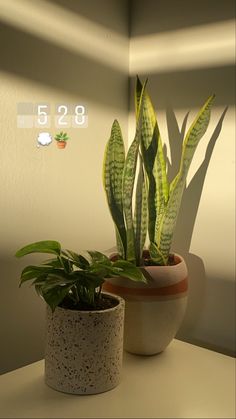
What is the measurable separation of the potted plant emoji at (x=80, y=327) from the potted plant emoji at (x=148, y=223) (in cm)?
11

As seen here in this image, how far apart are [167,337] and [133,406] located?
0.22 m

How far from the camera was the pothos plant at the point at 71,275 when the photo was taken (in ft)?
2.83

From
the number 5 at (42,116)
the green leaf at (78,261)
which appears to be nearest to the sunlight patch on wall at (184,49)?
the number 5 at (42,116)

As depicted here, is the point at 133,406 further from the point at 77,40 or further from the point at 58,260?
the point at 77,40

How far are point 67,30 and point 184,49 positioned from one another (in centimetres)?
28

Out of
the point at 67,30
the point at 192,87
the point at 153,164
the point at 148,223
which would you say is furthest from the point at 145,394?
the point at 67,30

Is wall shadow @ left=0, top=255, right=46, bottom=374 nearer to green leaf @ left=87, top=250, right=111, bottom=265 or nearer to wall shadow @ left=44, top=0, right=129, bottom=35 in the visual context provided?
green leaf @ left=87, top=250, right=111, bottom=265

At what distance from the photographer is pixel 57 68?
1.13 m

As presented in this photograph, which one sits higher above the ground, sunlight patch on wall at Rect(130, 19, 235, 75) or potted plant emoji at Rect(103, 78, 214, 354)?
sunlight patch on wall at Rect(130, 19, 235, 75)

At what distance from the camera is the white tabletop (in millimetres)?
857

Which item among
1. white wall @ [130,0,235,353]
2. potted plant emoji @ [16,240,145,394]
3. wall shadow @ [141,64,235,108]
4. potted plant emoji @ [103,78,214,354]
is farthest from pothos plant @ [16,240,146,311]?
wall shadow @ [141,64,235,108]

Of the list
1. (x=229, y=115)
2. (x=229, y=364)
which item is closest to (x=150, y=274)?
(x=229, y=364)

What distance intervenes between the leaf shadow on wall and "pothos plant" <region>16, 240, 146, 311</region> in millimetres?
317

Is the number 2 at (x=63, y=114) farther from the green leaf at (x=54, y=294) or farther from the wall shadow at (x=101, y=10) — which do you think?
the green leaf at (x=54, y=294)
